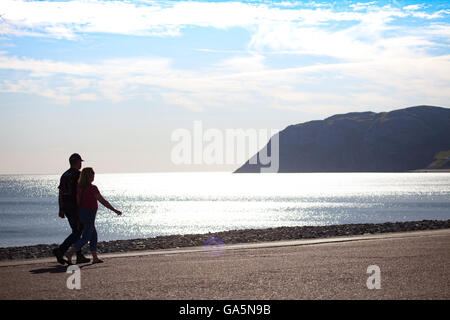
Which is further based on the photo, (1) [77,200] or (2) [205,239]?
(2) [205,239]

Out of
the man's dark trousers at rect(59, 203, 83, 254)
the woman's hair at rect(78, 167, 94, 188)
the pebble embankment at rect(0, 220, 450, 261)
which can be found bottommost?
the pebble embankment at rect(0, 220, 450, 261)

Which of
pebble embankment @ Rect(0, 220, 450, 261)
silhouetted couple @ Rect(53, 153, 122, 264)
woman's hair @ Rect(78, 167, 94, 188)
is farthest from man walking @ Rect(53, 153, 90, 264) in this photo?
pebble embankment @ Rect(0, 220, 450, 261)

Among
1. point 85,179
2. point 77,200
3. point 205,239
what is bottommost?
A: point 205,239

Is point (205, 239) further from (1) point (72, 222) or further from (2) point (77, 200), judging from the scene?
(2) point (77, 200)

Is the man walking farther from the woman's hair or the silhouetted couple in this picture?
the woman's hair

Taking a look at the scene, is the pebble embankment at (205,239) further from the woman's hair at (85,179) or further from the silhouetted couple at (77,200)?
the woman's hair at (85,179)

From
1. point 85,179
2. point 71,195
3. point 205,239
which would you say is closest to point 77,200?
point 71,195

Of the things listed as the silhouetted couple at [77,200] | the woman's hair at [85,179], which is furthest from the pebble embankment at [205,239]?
the woman's hair at [85,179]

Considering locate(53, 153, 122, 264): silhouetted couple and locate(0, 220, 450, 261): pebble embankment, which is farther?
locate(0, 220, 450, 261): pebble embankment
